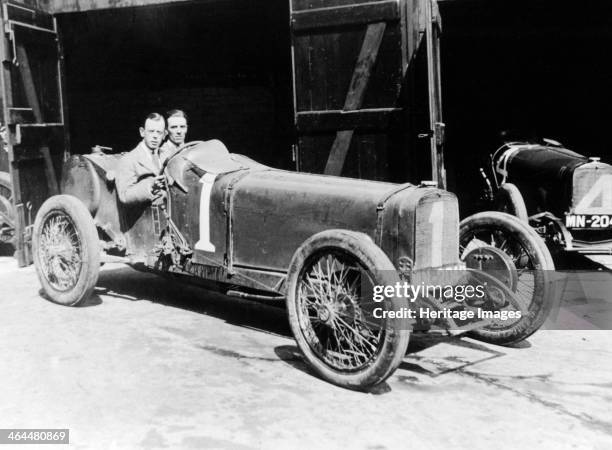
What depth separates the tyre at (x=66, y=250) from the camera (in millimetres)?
5371

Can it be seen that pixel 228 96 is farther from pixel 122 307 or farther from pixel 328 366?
pixel 328 366

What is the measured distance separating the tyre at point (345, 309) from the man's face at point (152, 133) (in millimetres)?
2433

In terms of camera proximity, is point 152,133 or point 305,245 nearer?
point 305,245

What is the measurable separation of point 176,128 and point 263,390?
120 inches

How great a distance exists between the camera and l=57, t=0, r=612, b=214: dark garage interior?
10.1 metres

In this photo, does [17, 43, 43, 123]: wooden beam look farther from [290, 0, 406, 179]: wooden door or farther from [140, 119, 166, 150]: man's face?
[290, 0, 406, 179]: wooden door

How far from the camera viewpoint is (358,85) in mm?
6535

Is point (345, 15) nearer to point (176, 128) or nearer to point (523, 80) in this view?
point (176, 128)

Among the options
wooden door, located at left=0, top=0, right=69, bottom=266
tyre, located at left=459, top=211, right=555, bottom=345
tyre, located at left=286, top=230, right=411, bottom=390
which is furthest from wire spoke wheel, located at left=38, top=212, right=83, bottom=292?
tyre, located at left=459, top=211, right=555, bottom=345

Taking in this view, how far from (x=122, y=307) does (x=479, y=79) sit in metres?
7.44

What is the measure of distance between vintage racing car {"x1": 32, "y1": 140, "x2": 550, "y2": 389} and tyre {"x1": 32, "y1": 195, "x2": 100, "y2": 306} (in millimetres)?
10

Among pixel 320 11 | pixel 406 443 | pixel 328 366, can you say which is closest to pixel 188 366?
pixel 328 366

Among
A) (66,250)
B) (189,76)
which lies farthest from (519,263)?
(189,76)

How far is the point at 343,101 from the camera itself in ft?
21.9
